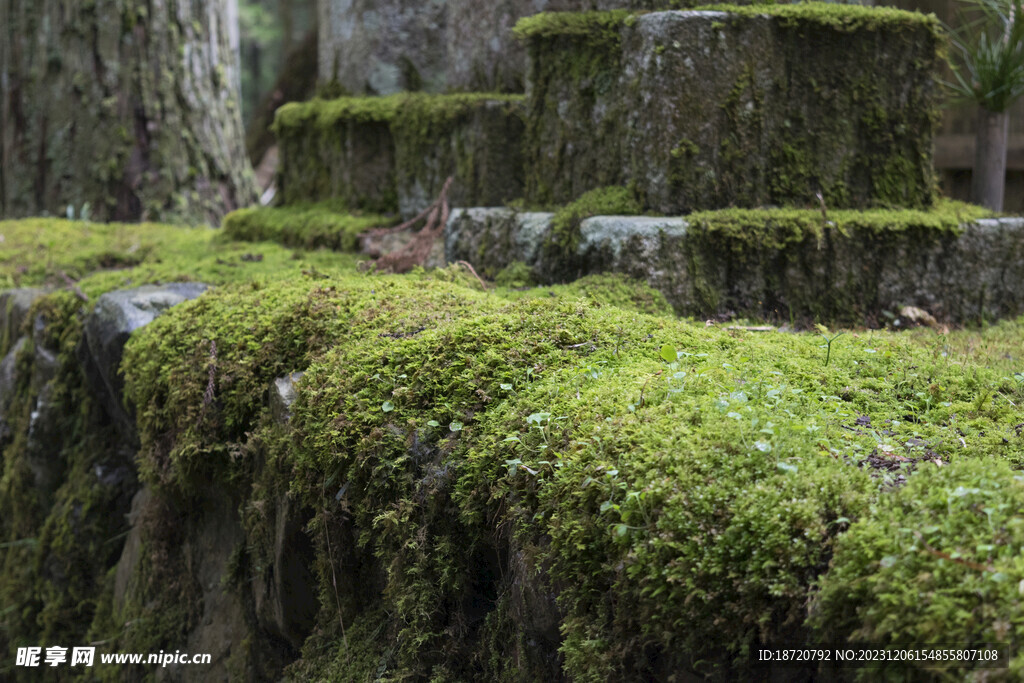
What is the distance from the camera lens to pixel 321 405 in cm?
238

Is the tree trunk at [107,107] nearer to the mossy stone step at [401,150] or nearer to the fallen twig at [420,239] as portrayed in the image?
the mossy stone step at [401,150]

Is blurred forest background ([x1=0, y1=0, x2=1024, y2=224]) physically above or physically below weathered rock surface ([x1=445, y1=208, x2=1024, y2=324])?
above

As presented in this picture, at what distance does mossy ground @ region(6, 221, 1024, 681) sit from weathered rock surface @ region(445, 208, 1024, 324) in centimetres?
21

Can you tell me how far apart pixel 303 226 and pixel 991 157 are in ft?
12.5

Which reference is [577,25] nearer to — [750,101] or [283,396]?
[750,101]

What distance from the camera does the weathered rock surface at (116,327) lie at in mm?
3525

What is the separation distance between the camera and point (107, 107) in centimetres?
650

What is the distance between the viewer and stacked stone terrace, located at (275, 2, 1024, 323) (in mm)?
3275

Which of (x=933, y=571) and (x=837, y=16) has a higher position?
(x=837, y=16)

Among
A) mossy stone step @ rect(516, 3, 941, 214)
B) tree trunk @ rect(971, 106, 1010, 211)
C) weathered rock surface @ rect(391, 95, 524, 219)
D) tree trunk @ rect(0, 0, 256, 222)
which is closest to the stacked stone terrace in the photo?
mossy stone step @ rect(516, 3, 941, 214)

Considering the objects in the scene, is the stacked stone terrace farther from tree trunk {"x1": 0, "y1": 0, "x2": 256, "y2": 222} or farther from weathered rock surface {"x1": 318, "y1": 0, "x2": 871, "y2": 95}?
tree trunk {"x1": 0, "y1": 0, "x2": 256, "y2": 222}

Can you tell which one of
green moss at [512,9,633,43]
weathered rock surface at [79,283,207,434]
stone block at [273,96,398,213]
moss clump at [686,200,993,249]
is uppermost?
green moss at [512,9,633,43]

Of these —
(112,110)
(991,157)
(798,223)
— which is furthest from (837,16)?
(112,110)

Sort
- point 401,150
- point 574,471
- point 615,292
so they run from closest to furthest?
1. point 574,471
2. point 615,292
3. point 401,150
